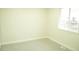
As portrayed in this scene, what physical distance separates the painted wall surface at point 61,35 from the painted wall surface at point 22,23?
0.10 m

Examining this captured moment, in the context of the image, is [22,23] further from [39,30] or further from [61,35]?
[61,35]

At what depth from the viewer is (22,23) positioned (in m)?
1.44

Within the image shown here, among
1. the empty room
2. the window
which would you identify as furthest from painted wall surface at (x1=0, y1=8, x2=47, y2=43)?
the window

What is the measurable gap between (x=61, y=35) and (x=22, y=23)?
1.95ft

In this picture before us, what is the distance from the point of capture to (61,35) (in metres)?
1.45

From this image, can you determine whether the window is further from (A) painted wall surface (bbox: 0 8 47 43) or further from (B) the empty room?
(A) painted wall surface (bbox: 0 8 47 43)

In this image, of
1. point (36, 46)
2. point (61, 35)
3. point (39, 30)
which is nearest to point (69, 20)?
point (61, 35)

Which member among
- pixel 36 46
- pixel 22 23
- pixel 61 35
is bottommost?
pixel 36 46

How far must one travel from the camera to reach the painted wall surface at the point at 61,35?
1.39 metres

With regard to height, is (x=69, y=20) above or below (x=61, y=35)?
above

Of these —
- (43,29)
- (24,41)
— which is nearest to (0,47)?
(24,41)

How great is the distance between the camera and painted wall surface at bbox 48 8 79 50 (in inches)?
54.6

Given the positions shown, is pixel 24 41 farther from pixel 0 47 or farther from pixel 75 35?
pixel 75 35

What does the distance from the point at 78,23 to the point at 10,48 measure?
997 mm
